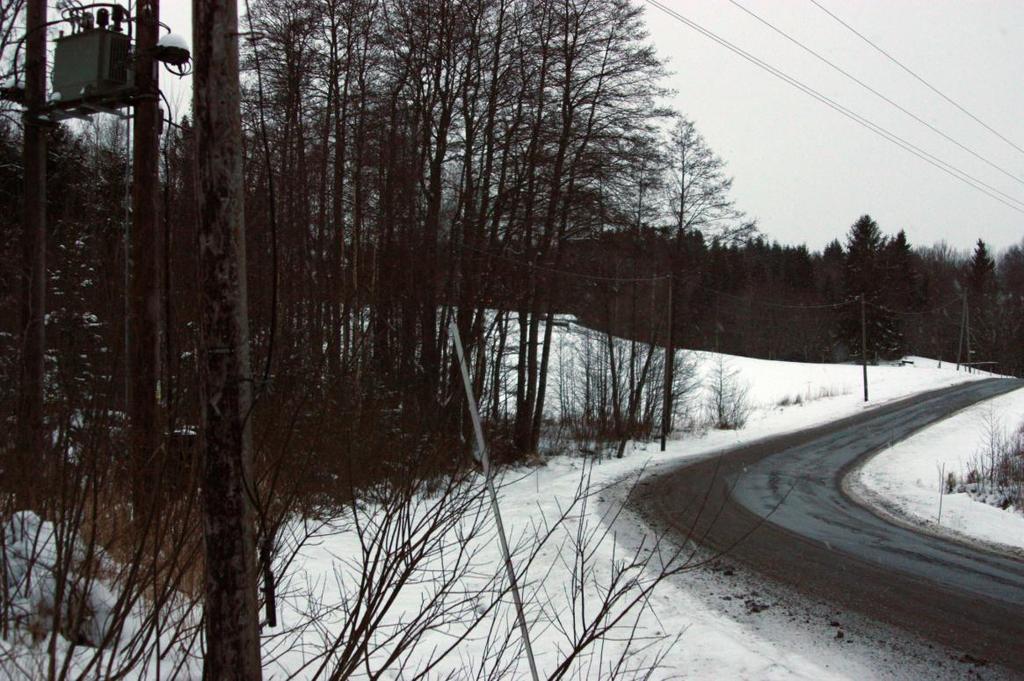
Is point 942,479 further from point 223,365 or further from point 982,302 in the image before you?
point 982,302

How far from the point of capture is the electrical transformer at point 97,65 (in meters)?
6.82

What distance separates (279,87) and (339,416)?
14469 mm

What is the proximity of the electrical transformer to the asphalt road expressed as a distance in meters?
6.41

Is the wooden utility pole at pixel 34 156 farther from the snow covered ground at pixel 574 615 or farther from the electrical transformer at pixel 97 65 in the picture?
the snow covered ground at pixel 574 615

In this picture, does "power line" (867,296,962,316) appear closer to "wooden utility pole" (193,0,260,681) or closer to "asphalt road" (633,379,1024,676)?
"asphalt road" (633,379,1024,676)

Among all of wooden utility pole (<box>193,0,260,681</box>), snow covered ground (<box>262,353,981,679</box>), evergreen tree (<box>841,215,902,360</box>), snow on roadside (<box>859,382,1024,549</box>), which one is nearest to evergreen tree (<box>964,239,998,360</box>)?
evergreen tree (<box>841,215,902,360</box>)

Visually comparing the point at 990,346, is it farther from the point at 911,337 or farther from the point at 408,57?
the point at 408,57

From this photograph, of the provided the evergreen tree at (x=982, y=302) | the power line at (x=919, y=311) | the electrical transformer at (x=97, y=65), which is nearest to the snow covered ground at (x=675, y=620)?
the electrical transformer at (x=97, y=65)

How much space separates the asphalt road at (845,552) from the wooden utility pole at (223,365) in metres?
1.46

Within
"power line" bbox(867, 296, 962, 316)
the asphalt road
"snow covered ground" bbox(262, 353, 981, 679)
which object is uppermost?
"power line" bbox(867, 296, 962, 316)

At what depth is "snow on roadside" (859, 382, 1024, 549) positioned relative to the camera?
11.8 m

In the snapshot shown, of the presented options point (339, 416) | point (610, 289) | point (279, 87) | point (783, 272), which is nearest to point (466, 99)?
point (279, 87)

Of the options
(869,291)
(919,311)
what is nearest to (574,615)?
(869,291)

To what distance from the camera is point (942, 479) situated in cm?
1528
